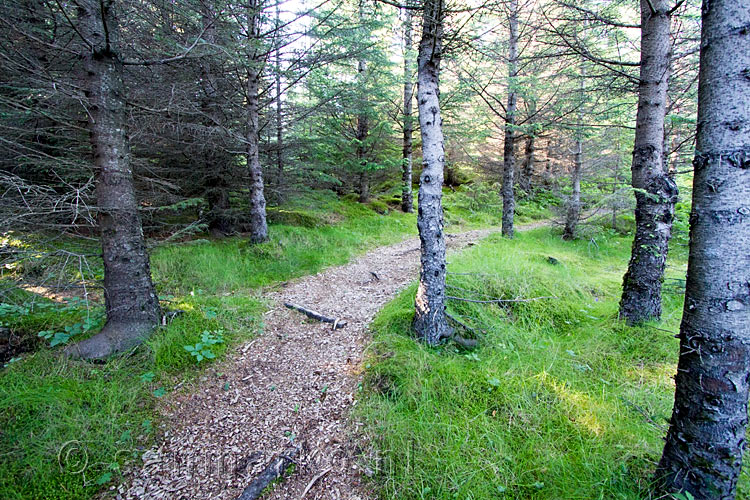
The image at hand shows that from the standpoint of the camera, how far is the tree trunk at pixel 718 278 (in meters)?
1.64

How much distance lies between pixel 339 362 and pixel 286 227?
21.5 feet

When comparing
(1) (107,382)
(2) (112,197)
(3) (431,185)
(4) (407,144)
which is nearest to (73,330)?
(1) (107,382)

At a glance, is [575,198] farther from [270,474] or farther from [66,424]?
[66,424]

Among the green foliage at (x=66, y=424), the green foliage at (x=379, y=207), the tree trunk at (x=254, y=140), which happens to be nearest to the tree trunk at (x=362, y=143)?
the green foliage at (x=379, y=207)

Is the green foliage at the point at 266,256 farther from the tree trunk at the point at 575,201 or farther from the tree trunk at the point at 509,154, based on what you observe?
the tree trunk at the point at 575,201

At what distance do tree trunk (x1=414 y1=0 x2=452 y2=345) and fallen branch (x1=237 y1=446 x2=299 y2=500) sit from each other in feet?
6.58

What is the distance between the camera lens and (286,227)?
970 cm

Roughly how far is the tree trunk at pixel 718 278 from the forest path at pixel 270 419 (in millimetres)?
2227

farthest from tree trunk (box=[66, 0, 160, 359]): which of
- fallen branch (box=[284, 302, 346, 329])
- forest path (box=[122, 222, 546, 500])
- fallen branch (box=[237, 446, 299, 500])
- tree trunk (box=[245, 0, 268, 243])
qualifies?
tree trunk (box=[245, 0, 268, 243])

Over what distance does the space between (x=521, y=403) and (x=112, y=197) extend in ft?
17.1

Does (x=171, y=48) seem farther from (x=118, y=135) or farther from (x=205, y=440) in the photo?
(x=205, y=440)

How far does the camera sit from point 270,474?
2549mm

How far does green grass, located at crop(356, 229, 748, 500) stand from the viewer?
7.65 feet

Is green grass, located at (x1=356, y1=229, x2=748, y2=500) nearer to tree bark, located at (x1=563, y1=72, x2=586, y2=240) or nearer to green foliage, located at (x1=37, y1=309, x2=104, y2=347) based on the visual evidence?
green foliage, located at (x1=37, y1=309, x2=104, y2=347)
